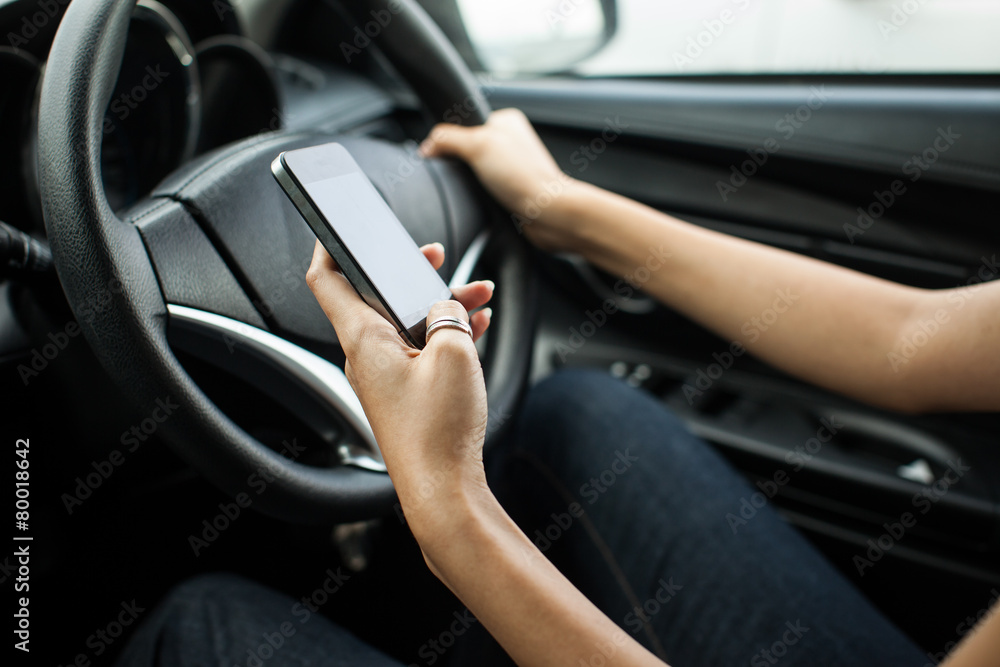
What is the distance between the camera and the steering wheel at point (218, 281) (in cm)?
52

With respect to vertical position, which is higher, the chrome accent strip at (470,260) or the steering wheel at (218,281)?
the steering wheel at (218,281)

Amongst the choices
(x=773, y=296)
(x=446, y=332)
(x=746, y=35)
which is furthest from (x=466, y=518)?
(x=746, y=35)

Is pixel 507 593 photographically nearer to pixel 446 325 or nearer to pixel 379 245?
pixel 446 325

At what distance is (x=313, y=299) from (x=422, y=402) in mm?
258

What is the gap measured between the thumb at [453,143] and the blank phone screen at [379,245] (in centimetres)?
33

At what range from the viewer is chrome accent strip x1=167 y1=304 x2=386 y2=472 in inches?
25.0

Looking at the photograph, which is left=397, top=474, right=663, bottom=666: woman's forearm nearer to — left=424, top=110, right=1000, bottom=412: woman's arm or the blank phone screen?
the blank phone screen

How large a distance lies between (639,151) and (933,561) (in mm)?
812

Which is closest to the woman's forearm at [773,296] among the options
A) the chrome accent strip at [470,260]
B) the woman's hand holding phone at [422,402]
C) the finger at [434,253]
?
the chrome accent strip at [470,260]

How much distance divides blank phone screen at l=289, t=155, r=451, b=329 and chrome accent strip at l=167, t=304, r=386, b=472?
0.43 ft

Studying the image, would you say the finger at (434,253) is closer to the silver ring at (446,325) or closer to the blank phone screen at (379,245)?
the blank phone screen at (379,245)

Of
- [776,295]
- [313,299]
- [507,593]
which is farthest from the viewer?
[776,295]

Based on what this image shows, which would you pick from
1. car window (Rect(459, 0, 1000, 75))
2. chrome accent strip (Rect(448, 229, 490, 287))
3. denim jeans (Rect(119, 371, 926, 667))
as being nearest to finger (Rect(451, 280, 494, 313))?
chrome accent strip (Rect(448, 229, 490, 287))

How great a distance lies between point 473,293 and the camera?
1.98 ft
